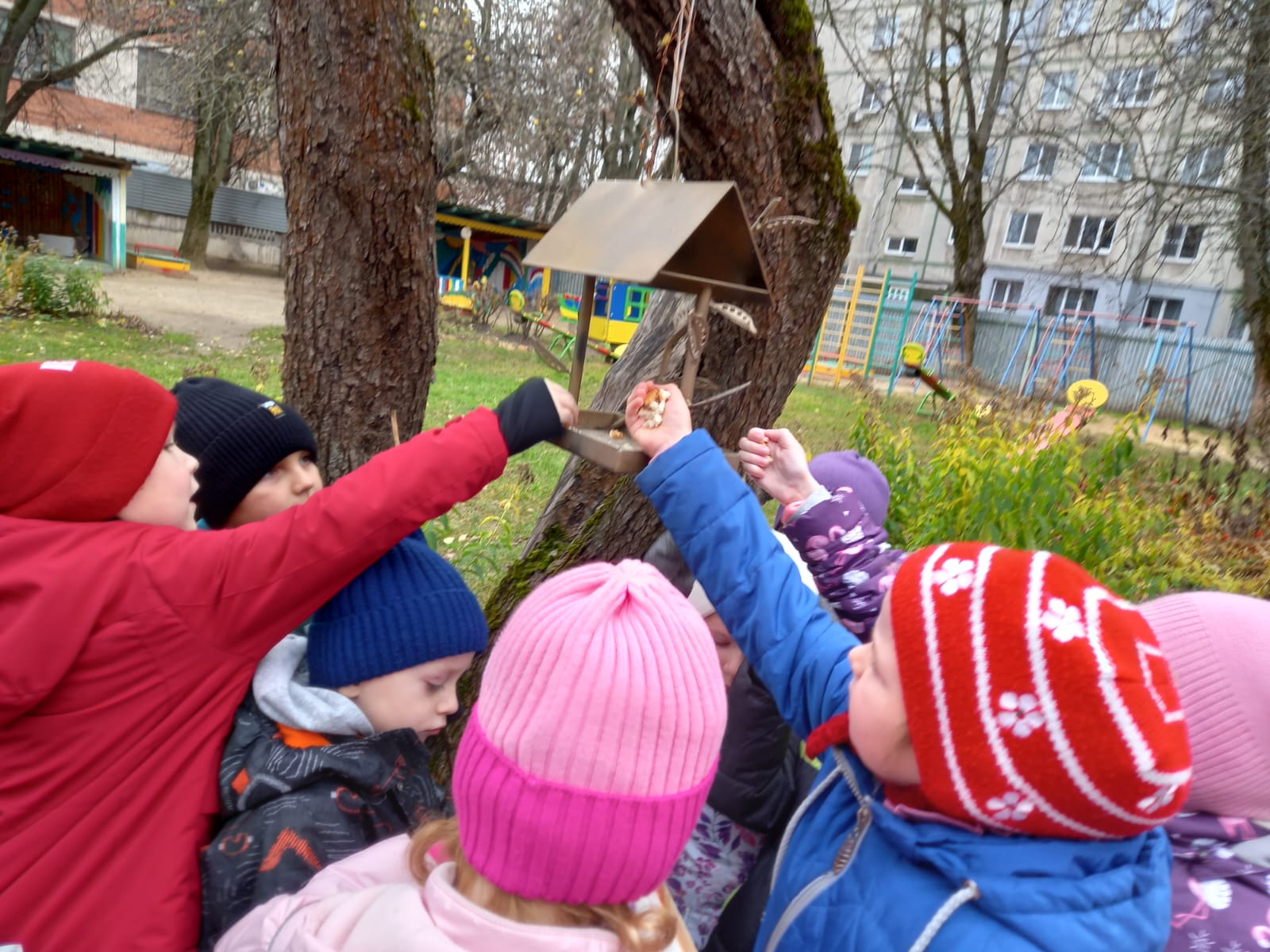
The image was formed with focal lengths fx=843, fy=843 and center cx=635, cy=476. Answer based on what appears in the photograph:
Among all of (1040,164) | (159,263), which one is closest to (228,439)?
(159,263)

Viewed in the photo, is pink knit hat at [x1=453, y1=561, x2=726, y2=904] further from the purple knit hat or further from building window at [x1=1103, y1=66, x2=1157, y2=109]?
building window at [x1=1103, y1=66, x2=1157, y2=109]

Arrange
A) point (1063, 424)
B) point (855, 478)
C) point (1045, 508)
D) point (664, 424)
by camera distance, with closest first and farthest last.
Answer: point (664, 424), point (855, 478), point (1045, 508), point (1063, 424)

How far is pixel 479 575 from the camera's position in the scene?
420 centimetres

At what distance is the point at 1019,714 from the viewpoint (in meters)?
0.96

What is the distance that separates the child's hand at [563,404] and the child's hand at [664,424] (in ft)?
0.35

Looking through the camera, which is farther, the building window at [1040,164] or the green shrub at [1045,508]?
the building window at [1040,164]

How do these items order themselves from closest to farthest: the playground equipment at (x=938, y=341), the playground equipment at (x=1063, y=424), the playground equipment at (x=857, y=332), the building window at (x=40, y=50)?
the playground equipment at (x=1063, y=424) < the playground equipment at (x=938, y=341) < the building window at (x=40, y=50) < the playground equipment at (x=857, y=332)

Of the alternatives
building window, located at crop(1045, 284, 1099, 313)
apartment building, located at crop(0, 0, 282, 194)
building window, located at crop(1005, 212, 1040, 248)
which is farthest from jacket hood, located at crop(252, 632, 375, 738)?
building window, located at crop(1005, 212, 1040, 248)

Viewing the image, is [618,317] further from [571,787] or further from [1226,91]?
A: [571,787]

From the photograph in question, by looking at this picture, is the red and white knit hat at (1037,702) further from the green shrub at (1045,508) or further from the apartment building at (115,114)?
the apartment building at (115,114)

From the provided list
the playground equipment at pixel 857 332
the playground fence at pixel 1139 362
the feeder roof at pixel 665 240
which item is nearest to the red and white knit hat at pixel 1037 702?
the feeder roof at pixel 665 240

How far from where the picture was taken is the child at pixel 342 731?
1214mm

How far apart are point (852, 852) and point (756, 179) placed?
143cm

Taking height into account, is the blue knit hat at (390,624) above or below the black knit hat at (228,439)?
below
